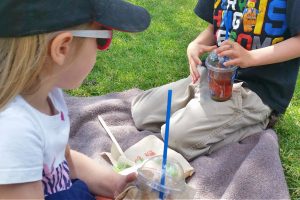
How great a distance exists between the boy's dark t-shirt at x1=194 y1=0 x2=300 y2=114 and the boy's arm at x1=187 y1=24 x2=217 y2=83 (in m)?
0.11

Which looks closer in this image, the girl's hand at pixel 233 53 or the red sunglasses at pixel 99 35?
the red sunglasses at pixel 99 35

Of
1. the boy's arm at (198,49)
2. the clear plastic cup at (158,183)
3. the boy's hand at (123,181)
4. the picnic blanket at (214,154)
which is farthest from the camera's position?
the boy's arm at (198,49)

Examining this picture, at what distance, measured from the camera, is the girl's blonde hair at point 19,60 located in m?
0.97

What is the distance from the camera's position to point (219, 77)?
185 cm

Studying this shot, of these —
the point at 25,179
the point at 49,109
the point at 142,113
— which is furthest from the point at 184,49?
the point at 25,179

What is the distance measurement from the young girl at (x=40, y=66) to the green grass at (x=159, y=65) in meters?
1.06

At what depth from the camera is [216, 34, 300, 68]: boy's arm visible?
1.78 metres

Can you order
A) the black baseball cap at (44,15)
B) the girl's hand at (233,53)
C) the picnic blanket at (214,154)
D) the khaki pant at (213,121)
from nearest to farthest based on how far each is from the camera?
the black baseball cap at (44,15) → the picnic blanket at (214,154) → the girl's hand at (233,53) → the khaki pant at (213,121)

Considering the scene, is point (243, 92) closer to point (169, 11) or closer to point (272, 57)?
point (272, 57)

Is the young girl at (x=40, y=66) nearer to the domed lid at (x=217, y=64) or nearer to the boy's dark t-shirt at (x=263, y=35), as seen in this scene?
the domed lid at (x=217, y=64)

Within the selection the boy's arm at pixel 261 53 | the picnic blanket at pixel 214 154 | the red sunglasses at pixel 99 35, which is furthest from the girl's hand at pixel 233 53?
the red sunglasses at pixel 99 35

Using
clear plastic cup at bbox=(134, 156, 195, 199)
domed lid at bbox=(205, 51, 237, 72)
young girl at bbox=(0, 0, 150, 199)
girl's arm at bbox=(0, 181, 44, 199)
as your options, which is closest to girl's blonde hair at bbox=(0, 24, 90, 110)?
young girl at bbox=(0, 0, 150, 199)

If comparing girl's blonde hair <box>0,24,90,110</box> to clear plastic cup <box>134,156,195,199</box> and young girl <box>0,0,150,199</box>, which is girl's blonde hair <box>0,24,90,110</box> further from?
clear plastic cup <box>134,156,195,199</box>

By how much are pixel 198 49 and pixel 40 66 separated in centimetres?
113
